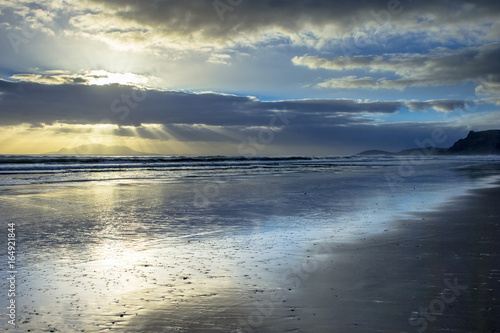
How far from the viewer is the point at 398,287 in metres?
5.96

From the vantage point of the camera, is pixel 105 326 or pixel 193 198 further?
pixel 193 198

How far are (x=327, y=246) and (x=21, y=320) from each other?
19.9 feet

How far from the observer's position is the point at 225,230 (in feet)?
35.1

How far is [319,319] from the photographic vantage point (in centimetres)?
484

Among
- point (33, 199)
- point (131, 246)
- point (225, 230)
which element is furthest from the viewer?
point (33, 199)

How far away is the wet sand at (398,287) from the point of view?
472cm

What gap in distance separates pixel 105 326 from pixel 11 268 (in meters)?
3.45

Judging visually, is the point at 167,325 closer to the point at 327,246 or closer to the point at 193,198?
the point at 327,246

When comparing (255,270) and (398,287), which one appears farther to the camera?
(255,270)

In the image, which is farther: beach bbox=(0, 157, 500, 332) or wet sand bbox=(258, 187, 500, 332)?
beach bbox=(0, 157, 500, 332)

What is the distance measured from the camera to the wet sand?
4723 millimetres

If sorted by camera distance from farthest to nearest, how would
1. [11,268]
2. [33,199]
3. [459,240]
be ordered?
[33,199] < [459,240] < [11,268]

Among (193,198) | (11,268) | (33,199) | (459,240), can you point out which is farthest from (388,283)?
(33,199)

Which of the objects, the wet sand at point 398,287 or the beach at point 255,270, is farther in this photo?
the beach at point 255,270
